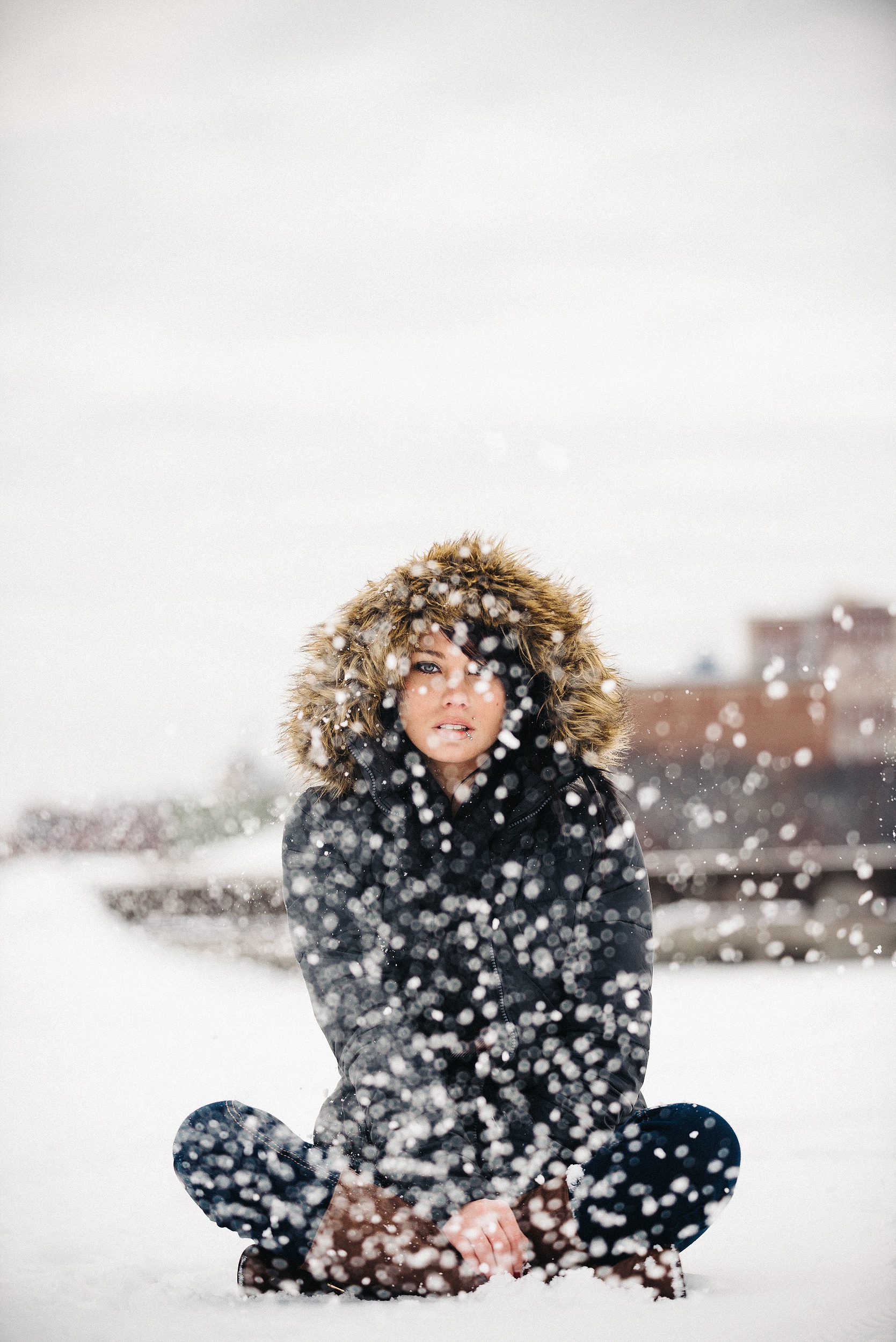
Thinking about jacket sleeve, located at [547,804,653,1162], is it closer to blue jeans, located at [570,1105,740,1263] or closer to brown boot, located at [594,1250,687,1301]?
blue jeans, located at [570,1105,740,1263]

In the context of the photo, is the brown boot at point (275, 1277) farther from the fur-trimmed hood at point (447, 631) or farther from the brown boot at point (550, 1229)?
the fur-trimmed hood at point (447, 631)

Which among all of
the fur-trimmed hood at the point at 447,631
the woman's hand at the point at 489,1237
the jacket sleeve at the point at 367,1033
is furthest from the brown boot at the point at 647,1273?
the fur-trimmed hood at the point at 447,631

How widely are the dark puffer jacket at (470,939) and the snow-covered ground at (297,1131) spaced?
249 millimetres

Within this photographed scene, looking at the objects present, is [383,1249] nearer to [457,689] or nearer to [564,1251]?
[564,1251]

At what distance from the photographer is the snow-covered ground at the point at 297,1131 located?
5.23 feet

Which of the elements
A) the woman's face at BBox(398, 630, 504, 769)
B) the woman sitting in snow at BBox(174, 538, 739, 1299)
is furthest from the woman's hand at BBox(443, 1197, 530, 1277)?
the woman's face at BBox(398, 630, 504, 769)

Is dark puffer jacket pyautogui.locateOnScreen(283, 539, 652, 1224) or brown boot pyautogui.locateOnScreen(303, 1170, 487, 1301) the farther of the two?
dark puffer jacket pyautogui.locateOnScreen(283, 539, 652, 1224)

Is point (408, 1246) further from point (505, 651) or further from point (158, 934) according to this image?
point (158, 934)

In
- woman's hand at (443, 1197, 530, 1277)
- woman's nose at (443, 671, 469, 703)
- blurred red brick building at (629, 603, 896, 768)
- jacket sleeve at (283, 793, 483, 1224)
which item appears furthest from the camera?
blurred red brick building at (629, 603, 896, 768)

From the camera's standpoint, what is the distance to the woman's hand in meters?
1.54

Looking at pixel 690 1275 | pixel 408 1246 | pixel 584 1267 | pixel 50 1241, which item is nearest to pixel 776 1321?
pixel 690 1275

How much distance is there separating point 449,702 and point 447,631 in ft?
0.50

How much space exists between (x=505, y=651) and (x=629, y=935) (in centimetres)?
63

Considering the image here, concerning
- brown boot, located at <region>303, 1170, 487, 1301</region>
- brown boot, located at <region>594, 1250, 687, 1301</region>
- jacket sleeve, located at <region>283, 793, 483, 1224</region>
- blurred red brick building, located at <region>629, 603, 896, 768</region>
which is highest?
blurred red brick building, located at <region>629, 603, 896, 768</region>
